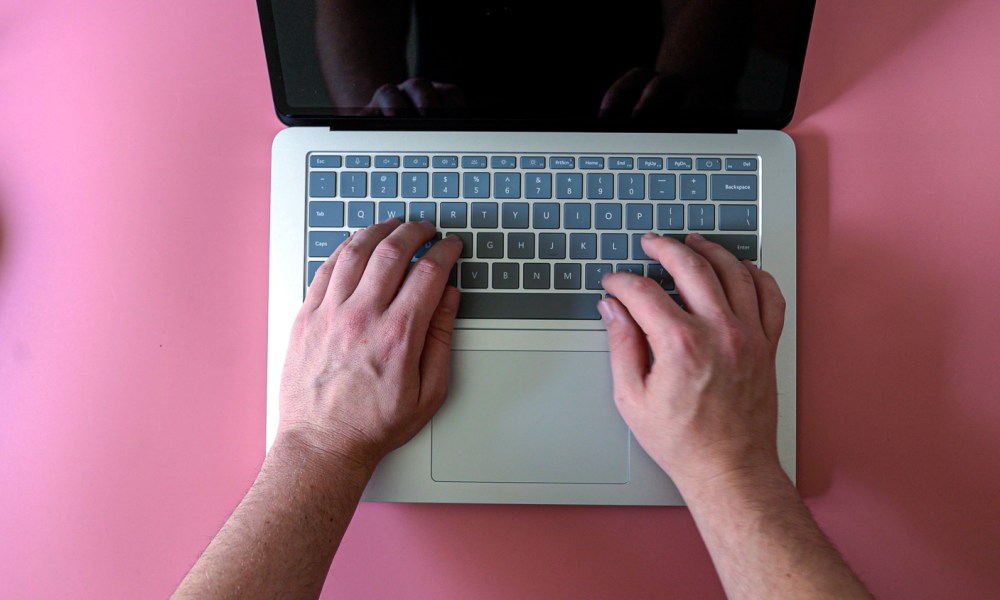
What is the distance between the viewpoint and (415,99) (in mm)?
663

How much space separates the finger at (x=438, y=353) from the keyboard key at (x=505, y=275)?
5cm

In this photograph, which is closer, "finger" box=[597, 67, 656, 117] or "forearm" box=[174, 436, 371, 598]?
"forearm" box=[174, 436, 371, 598]

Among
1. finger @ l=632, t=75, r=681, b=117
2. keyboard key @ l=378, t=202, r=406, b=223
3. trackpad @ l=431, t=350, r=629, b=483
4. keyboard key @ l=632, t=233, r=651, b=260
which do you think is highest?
finger @ l=632, t=75, r=681, b=117

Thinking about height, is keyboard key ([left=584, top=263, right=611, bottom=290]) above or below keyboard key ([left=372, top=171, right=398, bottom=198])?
below

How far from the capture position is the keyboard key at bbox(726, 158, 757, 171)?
670 millimetres

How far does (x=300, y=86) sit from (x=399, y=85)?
119mm

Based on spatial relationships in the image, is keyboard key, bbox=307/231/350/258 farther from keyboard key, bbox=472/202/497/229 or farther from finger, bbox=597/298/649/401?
finger, bbox=597/298/649/401

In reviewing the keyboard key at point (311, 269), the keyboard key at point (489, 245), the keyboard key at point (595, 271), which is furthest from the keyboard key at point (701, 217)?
the keyboard key at point (311, 269)

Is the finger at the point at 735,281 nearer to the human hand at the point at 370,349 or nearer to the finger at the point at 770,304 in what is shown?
the finger at the point at 770,304

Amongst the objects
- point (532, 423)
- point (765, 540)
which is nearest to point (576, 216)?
point (532, 423)

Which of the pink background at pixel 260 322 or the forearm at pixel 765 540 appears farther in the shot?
the pink background at pixel 260 322

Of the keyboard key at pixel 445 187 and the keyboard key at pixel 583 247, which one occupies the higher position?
the keyboard key at pixel 445 187

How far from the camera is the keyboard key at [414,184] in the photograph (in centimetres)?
67

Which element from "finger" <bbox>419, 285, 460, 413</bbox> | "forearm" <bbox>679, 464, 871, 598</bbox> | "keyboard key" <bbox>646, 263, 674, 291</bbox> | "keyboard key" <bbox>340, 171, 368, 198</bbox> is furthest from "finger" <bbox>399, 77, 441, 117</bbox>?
"forearm" <bbox>679, 464, 871, 598</bbox>
